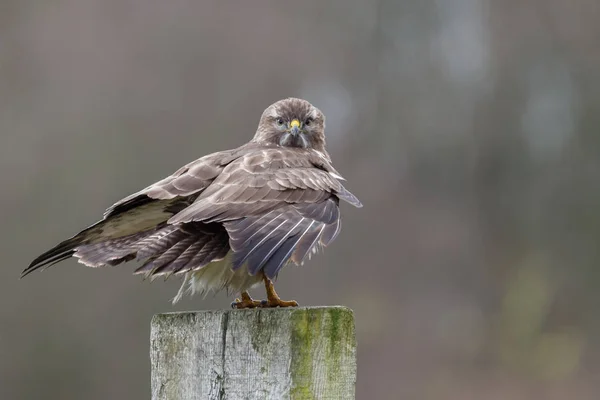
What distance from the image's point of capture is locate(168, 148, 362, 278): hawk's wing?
3895 millimetres

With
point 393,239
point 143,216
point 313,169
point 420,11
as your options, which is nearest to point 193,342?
point 143,216

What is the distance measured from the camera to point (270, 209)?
435cm

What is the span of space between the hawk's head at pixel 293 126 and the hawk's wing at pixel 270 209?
111 cm

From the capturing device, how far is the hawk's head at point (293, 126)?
6.30 metres

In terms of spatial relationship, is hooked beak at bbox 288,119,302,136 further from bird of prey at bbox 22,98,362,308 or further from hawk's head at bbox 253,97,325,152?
bird of prey at bbox 22,98,362,308

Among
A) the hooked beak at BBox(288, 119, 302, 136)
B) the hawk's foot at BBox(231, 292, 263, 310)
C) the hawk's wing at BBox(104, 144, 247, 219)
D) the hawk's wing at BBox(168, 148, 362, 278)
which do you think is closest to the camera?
the hawk's wing at BBox(168, 148, 362, 278)

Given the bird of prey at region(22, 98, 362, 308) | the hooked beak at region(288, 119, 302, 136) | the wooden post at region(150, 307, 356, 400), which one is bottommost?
the wooden post at region(150, 307, 356, 400)

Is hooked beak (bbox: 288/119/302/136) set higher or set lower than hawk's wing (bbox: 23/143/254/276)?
higher

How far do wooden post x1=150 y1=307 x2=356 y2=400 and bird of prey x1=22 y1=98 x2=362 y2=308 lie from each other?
0.37 meters

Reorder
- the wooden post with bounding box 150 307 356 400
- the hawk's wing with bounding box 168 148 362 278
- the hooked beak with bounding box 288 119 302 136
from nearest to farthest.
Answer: the wooden post with bounding box 150 307 356 400, the hawk's wing with bounding box 168 148 362 278, the hooked beak with bounding box 288 119 302 136

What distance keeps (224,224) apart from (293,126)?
92.0 inches

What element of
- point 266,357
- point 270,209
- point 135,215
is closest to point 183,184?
point 135,215

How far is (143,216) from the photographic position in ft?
14.4

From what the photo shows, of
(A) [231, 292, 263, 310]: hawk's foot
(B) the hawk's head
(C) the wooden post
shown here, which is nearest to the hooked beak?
(B) the hawk's head
